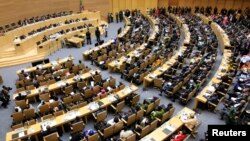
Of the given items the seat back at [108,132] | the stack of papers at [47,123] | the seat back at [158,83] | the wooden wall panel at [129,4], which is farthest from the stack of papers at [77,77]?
the wooden wall panel at [129,4]

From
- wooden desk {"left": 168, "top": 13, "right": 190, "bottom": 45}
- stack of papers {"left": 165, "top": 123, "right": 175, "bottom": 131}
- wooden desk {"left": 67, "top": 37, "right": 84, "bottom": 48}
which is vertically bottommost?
stack of papers {"left": 165, "top": 123, "right": 175, "bottom": 131}

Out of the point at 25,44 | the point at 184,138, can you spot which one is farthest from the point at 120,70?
the point at 25,44

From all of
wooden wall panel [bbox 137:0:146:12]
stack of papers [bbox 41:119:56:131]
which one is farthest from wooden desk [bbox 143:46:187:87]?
wooden wall panel [bbox 137:0:146:12]

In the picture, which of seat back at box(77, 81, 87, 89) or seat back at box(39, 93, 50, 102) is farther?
seat back at box(77, 81, 87, 89)

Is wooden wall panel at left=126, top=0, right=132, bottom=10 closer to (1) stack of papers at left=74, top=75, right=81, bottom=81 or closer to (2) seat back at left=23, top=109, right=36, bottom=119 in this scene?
(1) stack of papers at left=74, top=75, right=81, bottom=81

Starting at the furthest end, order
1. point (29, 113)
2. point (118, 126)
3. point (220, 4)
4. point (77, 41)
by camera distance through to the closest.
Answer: point (220, 4)
point (77, 41)
point (29, 113)
point (118, 126)

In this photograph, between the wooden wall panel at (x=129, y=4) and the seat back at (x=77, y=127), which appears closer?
the seat back at (x=77, y=127)

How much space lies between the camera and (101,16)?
2920 cm

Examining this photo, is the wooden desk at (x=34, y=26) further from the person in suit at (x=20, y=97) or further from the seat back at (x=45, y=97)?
the seat back at (x=45, y=97)

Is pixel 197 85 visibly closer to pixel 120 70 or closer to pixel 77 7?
pixel 120 70

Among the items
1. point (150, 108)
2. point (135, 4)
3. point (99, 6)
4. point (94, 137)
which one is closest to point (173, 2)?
point (135, 4)

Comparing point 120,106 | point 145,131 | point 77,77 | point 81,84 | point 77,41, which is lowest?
point 145,131

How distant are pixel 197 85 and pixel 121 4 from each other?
68.1 ft

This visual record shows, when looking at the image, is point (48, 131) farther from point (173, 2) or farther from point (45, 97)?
point (173, 2)
